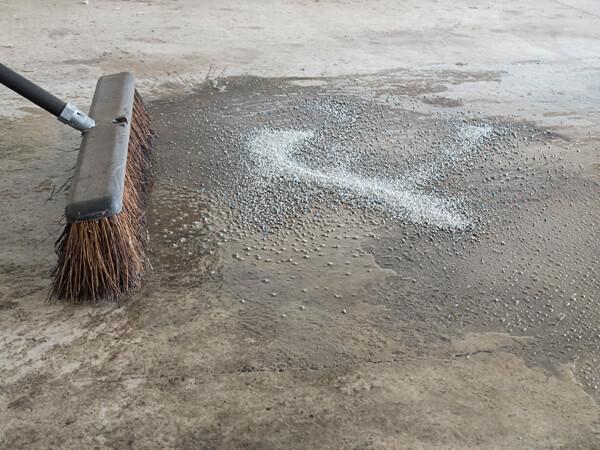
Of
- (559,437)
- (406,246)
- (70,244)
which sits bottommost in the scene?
(559,437)

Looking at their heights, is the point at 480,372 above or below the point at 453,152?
below


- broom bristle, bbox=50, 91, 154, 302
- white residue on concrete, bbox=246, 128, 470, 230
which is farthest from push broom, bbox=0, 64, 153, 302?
white residue on concrete, bbox=246, 128, 470, 230

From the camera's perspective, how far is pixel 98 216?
1979 mm

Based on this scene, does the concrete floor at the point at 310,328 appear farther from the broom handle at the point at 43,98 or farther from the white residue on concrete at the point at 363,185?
the broom handle at the point at 43,98

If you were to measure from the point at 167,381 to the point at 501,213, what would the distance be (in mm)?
→ 1615

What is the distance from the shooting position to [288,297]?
218 centimetres

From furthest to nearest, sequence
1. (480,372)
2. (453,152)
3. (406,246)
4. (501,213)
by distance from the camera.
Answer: (453,152) < (501,213) < (406,246) < (480,372)

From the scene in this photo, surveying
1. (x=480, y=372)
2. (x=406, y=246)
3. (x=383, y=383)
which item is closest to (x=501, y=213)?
(x=406, y=246)

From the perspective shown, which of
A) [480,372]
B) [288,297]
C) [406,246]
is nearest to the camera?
[480,372]

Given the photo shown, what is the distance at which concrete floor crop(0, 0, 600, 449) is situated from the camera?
1713 millimetres

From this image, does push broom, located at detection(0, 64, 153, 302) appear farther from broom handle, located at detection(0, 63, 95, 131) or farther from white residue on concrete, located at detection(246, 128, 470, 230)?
white residue on concrete, located at detection(246, 128, 470, 230)

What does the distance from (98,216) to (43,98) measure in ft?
1.89

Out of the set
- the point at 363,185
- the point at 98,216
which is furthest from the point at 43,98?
the point at 363,185

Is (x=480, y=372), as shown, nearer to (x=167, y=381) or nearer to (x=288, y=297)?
(x=288, y=297)
